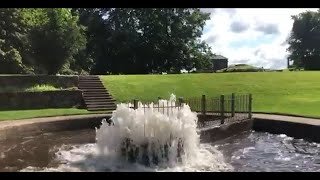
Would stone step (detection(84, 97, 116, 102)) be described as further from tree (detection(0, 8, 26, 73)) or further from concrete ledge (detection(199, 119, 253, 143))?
tree (detection(0, 8, 26, 73))

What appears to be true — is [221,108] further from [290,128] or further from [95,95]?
[95,95]

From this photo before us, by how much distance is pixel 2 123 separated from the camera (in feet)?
49.6

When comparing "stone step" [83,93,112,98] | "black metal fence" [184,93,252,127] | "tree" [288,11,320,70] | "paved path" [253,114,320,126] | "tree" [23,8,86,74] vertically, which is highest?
"tree" [288,11,320,70]

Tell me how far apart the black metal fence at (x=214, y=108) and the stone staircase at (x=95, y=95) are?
4077 millimetres

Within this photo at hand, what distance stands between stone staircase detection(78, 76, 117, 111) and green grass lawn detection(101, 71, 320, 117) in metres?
0.50

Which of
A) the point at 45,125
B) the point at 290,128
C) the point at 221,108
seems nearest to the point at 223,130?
the point at 221,108

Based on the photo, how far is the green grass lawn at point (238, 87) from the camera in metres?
21.5

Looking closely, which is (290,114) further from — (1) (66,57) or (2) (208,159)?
(1) (66,57)

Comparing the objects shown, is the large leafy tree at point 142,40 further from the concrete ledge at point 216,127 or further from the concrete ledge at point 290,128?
the concrete ledge at point 290,128

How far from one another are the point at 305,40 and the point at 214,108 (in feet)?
168

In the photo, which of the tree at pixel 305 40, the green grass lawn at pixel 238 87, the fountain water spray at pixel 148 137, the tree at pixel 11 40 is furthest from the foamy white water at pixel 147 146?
the tree at pixel 305 40

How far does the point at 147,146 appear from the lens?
32.9 feet

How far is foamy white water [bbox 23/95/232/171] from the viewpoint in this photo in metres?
9.77

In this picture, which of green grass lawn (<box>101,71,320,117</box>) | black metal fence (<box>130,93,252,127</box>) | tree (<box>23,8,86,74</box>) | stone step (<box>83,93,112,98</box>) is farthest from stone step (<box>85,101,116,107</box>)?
tree (<box>23,8,86,74</box>)
